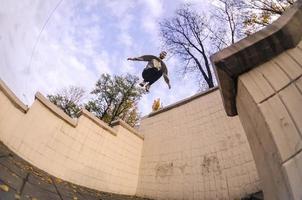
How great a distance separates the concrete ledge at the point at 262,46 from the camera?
1.58 metres

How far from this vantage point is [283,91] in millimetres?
1435

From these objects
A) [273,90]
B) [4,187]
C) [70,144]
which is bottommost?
[4,187]

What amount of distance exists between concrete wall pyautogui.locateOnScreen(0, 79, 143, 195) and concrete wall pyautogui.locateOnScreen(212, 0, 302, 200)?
4979 mm

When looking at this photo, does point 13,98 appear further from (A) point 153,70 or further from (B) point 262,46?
(A) point 153,70

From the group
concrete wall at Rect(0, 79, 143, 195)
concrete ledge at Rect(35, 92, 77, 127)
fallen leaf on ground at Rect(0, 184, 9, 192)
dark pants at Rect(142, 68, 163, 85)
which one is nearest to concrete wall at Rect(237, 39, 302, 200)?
fallen leaf on ground at Rect(0, 184, 9, 192)

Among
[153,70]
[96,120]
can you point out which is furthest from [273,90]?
[153,70]

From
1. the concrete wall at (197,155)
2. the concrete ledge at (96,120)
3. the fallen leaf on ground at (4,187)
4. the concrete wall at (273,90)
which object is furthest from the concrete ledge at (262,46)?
the concrete ledge at (96,120)

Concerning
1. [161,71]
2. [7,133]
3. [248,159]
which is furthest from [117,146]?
[161,71]

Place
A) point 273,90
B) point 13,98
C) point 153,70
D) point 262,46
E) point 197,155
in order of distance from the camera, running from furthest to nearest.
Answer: point 153,70 → point 197,155 → point 13,98 → point 262,46 → point 273,90

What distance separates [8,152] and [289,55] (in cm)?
513

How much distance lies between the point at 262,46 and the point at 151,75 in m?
10.7

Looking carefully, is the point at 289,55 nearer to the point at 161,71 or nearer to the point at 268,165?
the point at 268,165

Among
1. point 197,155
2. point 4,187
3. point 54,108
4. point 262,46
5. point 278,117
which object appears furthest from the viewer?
point 197,155

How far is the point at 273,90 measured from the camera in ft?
4.86
